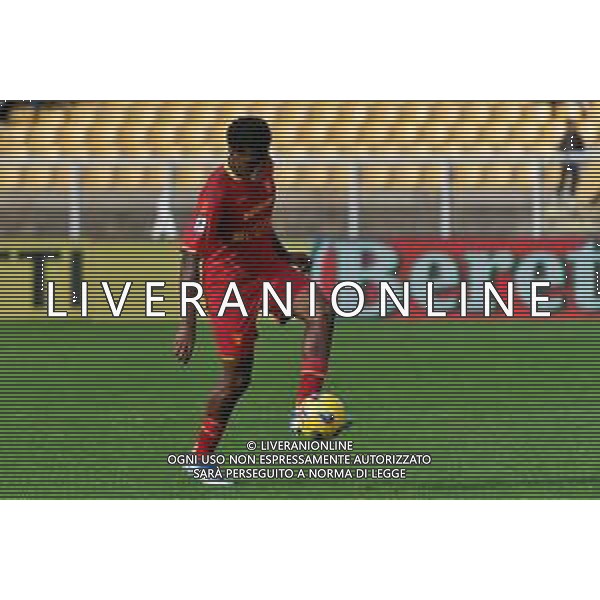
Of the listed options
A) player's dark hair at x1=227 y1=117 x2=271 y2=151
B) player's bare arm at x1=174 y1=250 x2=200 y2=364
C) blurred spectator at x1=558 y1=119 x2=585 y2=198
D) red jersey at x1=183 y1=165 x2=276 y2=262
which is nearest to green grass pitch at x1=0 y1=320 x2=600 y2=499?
player's bare arm at x1=174 y1=250 x2=200 y2=364

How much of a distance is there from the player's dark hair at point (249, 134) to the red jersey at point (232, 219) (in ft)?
0.52

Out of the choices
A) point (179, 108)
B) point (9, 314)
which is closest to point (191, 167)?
point (179, 108)

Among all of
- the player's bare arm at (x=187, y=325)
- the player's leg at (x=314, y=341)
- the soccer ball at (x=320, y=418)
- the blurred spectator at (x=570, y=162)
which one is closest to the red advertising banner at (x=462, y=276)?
the player's leg at (x=314, y=341)

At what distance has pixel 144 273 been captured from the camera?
44.7 feet

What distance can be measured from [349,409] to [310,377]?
0.34m

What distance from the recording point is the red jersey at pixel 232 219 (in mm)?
13297

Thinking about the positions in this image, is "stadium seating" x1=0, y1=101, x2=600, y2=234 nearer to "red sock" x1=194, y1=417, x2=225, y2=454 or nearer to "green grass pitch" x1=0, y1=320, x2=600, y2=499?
"green grass pitch" x1=0, y1=320, x2=600, y2=499

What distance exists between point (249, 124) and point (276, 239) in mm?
702

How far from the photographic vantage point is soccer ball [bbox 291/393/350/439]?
13625 mm

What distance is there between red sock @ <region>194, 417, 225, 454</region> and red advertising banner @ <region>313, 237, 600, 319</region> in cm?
103

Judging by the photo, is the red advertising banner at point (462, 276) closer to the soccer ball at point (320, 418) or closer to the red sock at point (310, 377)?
the red sock at point (310, 377)

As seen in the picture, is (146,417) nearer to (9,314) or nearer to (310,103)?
(9,314)

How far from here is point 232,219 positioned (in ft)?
43.7

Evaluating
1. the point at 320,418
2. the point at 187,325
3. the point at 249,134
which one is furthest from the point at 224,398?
the point at 249,134
